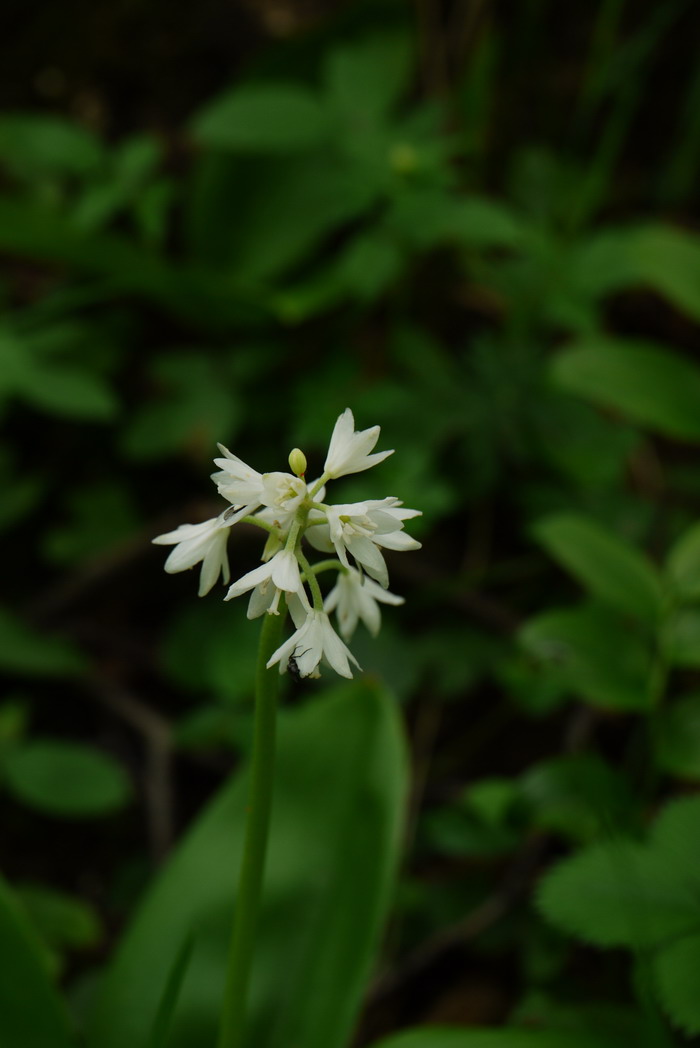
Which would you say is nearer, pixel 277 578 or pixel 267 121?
pixel 277 578

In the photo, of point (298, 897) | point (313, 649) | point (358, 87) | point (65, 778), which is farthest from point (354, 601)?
point (358, 87)

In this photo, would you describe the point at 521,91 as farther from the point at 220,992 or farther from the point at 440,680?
the point at 220,992

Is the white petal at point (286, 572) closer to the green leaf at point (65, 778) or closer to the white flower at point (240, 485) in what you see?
the white flower at point (240, 485)

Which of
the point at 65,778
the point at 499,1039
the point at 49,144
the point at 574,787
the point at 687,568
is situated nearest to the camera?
the point at 499,1039

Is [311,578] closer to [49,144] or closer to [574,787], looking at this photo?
[574,787]

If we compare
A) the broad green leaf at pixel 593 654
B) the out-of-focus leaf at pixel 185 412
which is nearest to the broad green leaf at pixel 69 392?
the out-of-focus leaf at pixel 185 412

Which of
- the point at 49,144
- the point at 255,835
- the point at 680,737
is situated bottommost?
the point at 680,737

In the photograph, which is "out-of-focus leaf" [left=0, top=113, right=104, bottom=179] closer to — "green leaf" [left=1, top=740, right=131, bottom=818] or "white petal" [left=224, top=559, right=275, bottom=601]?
"green leaf" [left=1, top=740, right=131, bottom=818]

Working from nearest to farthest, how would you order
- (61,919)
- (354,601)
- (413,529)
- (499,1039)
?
(354,601) → (499,1039) → (61,919) → (413,529)
